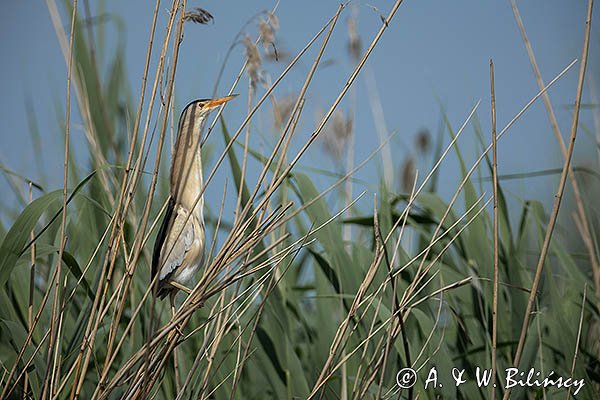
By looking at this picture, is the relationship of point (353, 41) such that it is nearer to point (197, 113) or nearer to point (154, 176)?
point (197, 113)

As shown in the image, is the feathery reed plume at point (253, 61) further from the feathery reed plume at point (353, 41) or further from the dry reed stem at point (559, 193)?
the feathery reed plume at point (353, 41)

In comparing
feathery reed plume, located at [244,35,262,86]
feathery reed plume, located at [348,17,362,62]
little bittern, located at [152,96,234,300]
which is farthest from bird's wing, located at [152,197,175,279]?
feathery reed plume, located at [348,17,362,62]

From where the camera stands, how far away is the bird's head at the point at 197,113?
1.26m

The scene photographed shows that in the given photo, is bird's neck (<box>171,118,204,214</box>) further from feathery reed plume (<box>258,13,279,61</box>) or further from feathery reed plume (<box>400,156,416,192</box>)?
feathery reed plume (<box>400,156,416,192</box>)

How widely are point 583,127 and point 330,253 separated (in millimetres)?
725

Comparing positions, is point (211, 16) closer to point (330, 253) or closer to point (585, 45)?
point (585, 45)

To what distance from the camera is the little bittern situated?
4.01 ft

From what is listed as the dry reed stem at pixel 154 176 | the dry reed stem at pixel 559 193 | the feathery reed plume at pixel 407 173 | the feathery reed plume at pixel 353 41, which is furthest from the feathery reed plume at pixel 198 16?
the feathery reed plume at pixel 407 173

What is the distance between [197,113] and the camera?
1265mm

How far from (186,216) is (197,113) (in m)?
A: 0.18

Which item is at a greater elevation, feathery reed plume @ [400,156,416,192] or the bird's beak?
the bird's beak

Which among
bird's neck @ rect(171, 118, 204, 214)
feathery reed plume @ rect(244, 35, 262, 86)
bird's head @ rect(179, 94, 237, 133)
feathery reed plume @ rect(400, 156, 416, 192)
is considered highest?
feathery reed plume @ rect(244, 35, 262, 86)

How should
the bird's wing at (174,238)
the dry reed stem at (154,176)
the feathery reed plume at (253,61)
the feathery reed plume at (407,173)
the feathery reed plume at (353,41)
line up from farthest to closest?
the feathery reed plume at (407,173) < the feathery reed plume at (353,41) < the feathery reed plume at (253,61) < the bird's wing at (174,238) < the dry reed stem at (154,176)

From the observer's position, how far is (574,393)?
4.62 feet
